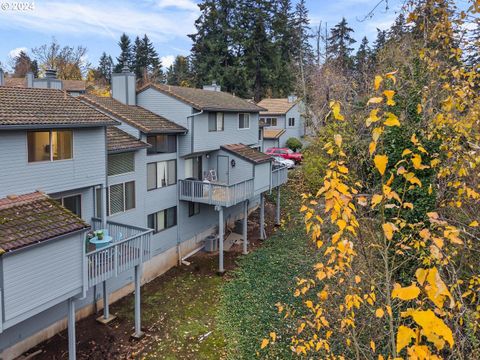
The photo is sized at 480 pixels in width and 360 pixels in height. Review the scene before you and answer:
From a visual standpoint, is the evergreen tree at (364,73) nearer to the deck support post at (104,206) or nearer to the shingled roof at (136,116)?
the shingled roof at (136,116)

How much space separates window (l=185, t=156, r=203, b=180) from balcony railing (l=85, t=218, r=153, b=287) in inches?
278

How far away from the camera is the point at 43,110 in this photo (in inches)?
499

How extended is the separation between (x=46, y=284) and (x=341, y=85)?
85.8 ft

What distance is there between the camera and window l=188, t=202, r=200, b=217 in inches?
861

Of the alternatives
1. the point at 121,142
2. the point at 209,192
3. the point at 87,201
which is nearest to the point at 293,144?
the point at 209,192

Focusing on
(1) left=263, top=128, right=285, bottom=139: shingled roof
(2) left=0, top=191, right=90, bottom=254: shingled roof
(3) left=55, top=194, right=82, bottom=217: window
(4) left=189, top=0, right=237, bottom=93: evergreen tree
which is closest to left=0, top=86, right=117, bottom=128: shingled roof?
(2) left=0, top=191, right=90, bottom=254: shingled roof

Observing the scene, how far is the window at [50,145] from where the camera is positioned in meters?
11.9

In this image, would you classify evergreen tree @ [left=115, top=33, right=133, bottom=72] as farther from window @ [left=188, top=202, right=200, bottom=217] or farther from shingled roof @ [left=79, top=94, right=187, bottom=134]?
window @ [left=188, top=202, right=200, bottom=217]

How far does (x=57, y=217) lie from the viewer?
1120 cm

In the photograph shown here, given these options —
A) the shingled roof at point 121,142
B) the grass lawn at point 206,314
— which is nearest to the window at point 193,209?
the grass lawn at point 206,314

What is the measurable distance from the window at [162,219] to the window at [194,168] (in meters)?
2.33

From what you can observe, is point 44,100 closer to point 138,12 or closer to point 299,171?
point 138,12

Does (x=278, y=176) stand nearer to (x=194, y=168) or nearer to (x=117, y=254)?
(x=194, y=168)

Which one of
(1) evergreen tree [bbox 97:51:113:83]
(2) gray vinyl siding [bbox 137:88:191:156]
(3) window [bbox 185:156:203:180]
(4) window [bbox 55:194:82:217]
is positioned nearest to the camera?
(4) window [bbox 55:194:82:217]
